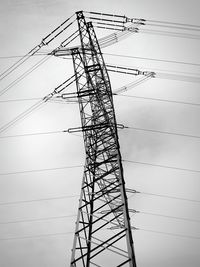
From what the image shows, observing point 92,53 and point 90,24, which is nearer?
point 92,53

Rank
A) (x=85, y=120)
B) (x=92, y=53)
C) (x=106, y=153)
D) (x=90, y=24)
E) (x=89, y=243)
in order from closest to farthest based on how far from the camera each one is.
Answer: (x=89, y=243) → (x=106, y=153) → (x=85, y=120) → (x=92, y=53) → (x=90, y=24)

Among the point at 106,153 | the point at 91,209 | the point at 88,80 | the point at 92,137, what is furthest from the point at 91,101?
the point at 91,209

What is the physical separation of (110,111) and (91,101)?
3.77 feet

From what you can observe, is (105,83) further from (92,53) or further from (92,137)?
(92,137)

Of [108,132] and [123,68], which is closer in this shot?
[108,132]

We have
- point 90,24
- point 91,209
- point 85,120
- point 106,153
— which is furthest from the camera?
point 90,24

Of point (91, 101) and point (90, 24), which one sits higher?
point (90, 24)

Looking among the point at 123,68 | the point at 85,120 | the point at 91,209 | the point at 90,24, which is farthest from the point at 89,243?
the point at 90,24

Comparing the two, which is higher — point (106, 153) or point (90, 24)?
point (90, 24)

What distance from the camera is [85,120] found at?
14.8 metres

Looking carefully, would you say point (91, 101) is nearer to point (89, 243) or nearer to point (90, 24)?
point (90, 24)

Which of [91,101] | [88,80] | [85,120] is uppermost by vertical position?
[88,80]

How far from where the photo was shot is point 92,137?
1432 cm

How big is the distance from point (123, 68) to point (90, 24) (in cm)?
325
